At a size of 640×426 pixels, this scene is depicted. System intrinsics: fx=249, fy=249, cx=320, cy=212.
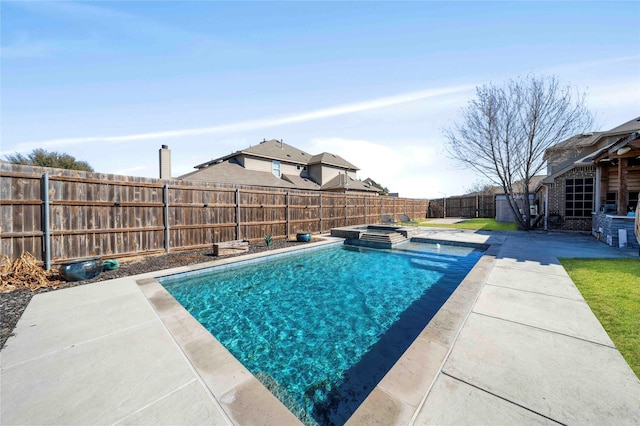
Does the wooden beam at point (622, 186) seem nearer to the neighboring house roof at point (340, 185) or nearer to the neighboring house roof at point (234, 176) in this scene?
the neighboring house roof at point (340, 185)

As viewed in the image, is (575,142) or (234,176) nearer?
(575,142)

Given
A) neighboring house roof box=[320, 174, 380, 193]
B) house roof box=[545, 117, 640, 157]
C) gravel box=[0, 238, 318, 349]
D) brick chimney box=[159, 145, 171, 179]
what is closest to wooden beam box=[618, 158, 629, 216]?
house roof box=[545, 117, 640, 157]

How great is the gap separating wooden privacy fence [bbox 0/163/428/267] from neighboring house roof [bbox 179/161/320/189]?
6032 mm

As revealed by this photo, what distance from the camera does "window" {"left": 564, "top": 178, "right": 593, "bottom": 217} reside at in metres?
12.9

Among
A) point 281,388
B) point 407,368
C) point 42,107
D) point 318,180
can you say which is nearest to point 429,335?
point 407,368

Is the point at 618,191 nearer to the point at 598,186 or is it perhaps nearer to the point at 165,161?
the point at 598,186

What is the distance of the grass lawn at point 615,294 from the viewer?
2818 millimetres

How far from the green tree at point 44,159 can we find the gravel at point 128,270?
24.7 meters

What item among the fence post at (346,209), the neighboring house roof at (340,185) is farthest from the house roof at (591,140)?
the neighboring house roof at (340,185)

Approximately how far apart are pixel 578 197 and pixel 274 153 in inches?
821

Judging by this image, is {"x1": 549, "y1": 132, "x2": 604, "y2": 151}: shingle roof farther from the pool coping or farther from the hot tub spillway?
the pool coping

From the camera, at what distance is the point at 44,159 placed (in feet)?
82.3

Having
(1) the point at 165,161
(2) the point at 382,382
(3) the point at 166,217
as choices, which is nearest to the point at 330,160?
(1) the point at 165,161

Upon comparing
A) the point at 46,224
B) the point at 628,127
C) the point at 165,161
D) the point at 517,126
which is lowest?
the point at 46,224
